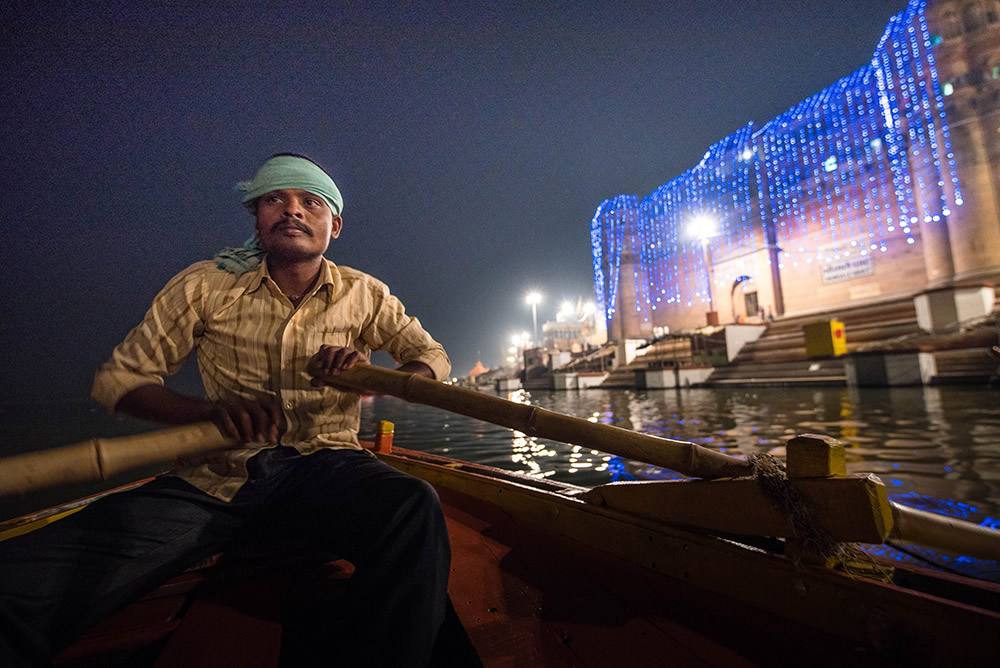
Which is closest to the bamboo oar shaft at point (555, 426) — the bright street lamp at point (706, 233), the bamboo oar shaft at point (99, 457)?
the bamboo oar shaft at point (99, 457)

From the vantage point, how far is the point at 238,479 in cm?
179

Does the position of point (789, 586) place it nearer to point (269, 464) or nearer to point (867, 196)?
point (269, 464)

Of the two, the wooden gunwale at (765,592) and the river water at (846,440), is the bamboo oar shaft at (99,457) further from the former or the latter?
the river water at (846,440)

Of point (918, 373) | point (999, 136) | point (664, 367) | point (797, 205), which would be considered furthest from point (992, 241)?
point (664, 367)

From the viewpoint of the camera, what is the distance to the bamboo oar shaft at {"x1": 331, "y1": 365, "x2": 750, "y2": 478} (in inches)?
67.6

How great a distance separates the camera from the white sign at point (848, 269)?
2456 centimetres

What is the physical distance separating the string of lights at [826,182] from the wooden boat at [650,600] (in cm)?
2864

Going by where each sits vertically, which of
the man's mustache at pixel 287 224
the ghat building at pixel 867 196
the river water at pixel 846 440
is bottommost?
the river water at pixel 846 440

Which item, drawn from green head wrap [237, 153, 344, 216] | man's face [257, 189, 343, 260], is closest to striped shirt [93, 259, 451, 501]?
man's face [257, 189, 343, 260]

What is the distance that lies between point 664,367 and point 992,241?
15284 mm

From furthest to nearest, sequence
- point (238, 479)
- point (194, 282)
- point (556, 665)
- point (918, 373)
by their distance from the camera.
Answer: point (918, 373), point (194, 282), point (238, 479), point (556, 665)

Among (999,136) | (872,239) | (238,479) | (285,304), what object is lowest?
(238,479)

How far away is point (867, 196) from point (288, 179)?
32305 mm

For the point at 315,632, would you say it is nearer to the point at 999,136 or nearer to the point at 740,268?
the point at 999,136
